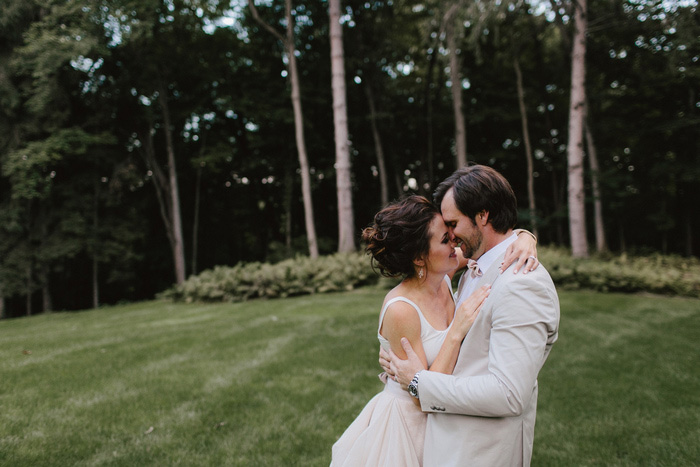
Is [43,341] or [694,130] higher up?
[694,130]

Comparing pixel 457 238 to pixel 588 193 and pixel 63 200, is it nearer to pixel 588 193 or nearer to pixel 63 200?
pixel 63 200

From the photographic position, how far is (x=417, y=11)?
19.0m

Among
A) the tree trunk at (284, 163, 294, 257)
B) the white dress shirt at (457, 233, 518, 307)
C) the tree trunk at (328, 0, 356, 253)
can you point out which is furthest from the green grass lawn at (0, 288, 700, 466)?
the tree trunk at (284, 163, 294, 257)

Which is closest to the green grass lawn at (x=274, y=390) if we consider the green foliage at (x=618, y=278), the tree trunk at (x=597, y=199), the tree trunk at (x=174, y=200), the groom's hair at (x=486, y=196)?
the green foliage at (x=618, y=278)

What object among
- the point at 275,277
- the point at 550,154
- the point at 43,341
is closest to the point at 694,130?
the point at 550,154

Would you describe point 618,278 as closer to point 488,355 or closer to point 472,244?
point 472,244

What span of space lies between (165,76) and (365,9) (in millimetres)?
9258

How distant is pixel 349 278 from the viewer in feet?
37.5

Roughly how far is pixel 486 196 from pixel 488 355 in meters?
0.63

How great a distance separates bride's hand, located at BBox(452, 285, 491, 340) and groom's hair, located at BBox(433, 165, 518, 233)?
12.6 inches

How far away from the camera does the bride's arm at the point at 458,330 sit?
5.47ft

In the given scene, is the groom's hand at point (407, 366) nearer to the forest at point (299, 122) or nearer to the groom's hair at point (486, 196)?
the groom's hair at point (486, 196)

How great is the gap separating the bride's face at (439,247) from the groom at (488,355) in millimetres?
53

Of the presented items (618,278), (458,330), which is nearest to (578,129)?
(618,278)
